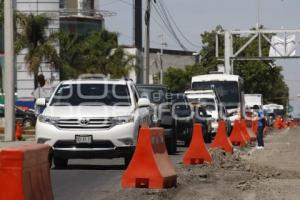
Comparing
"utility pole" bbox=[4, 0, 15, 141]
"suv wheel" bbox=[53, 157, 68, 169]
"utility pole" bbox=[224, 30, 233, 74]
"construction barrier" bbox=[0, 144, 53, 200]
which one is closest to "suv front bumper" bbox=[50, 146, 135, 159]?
"suv wheel" bbox=[53, 157, 68, 169]

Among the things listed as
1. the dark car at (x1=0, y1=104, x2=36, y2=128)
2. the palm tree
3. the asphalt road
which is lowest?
the dark car at (x1=0, y1=104, x2=36, y2=128)

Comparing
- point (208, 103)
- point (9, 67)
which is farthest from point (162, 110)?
point (208, 103)

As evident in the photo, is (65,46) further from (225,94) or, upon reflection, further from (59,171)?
(59,171)

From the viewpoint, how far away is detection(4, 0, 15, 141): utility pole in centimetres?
3186

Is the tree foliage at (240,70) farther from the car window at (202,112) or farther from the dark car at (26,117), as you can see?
the car window at (202,112)

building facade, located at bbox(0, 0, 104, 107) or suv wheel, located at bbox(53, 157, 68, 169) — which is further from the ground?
building facade, located at bbox(0, 0, 104, 107)

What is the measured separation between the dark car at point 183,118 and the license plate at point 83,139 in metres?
11.9

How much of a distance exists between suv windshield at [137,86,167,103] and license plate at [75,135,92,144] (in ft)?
27.1

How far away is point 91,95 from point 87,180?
3228mm

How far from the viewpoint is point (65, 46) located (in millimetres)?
59406

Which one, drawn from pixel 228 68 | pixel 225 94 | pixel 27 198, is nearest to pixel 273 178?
pixel 27 198

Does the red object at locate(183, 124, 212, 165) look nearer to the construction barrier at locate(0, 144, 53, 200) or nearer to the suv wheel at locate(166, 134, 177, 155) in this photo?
the suv wheel at locate(166, 134, 177, 155)

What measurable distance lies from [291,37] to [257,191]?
52.1 metres

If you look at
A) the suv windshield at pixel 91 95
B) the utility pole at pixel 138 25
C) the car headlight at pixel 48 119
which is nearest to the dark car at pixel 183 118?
the suv windshield at pixel 91 95
